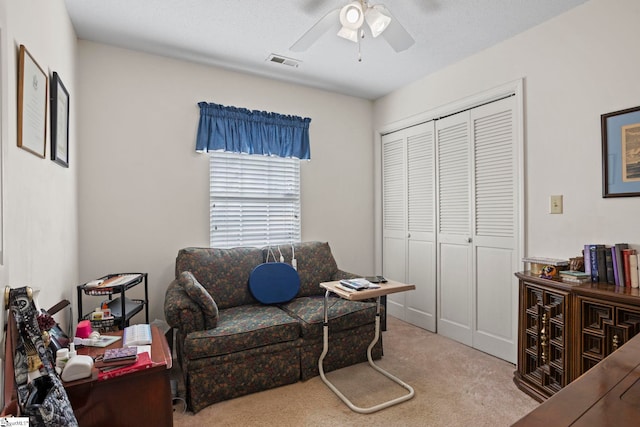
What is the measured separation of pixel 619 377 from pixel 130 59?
356 cm

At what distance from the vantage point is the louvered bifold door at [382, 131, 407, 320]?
3.81m

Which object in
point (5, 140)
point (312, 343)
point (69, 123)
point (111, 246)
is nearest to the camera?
point (5, 140)

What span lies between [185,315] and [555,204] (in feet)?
8.89

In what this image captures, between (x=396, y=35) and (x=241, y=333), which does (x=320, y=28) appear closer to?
(x=396, y=35)

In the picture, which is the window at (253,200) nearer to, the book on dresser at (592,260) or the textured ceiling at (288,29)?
the textured ceiling at (288,29)

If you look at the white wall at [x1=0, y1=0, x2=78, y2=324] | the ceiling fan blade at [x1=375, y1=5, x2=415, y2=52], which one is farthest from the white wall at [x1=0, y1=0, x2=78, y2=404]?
the ceiling fan blade at [x1=375, y1=5, x2=415, y2=52]

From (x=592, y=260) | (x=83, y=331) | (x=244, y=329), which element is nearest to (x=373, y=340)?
(x=244, y=329)

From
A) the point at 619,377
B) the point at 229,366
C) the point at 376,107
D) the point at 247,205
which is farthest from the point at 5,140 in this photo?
the point at 376,107

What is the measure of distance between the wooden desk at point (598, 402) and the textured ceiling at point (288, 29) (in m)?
2.26

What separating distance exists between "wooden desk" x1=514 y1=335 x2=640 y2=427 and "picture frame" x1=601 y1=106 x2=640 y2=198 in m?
1.73

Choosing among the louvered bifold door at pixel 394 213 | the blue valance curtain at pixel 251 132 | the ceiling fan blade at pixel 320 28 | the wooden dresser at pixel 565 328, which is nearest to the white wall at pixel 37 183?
the blue valance curtain at pixel 251 132

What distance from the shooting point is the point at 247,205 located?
11.1ft

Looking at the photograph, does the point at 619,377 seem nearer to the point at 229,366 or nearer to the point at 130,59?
the point at 229,366

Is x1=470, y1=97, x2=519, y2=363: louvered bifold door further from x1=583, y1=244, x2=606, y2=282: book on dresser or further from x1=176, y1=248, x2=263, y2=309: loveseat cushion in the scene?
x1=176, y1=248, x2=263, y2=309: loveseat cushion
